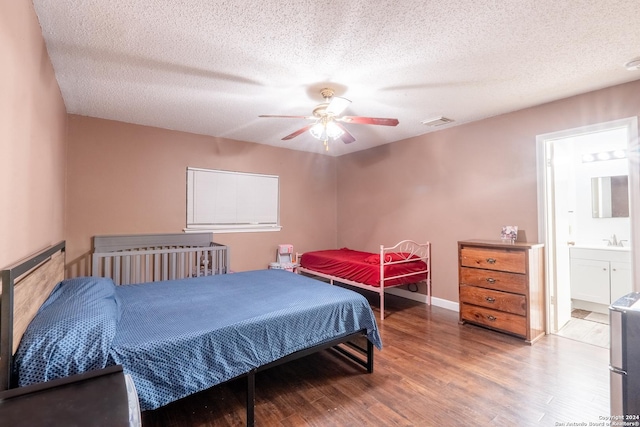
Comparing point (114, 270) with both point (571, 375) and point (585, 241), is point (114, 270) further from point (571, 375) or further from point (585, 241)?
point (585, 241)

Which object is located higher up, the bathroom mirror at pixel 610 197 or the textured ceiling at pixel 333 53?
the textured ceiling at pixel 333 53

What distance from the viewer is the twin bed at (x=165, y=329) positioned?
124 cm

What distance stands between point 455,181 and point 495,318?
5.51ft

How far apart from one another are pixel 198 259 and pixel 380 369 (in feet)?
7.96

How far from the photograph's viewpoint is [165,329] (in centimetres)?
168

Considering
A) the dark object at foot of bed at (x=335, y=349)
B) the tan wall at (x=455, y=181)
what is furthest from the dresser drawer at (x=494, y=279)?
the dark object at foot of bed at (x=335, y=349)

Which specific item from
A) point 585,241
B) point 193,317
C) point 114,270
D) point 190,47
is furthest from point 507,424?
point 114,270

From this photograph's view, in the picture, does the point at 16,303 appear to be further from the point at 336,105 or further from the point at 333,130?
the point at 333,130

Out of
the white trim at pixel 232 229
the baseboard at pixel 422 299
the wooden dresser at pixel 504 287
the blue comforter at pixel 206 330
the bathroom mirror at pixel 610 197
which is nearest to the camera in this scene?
the blue comforter at pixel 206 330

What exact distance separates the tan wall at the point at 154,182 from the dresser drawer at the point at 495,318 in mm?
2723

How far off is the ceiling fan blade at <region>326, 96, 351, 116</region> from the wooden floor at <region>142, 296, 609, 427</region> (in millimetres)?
2125

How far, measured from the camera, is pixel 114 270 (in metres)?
3.22

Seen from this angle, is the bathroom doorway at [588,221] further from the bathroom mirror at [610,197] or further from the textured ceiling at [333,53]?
the textured ceiling at [333,53]

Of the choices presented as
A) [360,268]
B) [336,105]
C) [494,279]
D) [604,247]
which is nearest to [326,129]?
[336,105]
